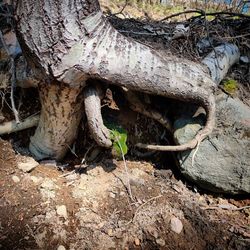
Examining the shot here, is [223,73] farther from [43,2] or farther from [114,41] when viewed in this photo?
[43,2]

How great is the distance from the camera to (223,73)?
2199mm

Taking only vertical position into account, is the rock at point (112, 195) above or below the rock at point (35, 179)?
below

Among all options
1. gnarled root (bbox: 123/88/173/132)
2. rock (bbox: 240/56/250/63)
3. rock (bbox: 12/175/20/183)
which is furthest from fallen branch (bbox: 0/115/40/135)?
rock (bbox: 240/56/250/63)

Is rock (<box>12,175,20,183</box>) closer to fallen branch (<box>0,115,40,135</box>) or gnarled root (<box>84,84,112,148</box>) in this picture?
fallen branch (<box>0,115,40,135</box>)

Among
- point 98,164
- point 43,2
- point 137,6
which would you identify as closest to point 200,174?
point 98,164

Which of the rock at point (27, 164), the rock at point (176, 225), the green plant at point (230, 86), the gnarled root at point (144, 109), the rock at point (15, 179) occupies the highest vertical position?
the green plant at point (230, 86)

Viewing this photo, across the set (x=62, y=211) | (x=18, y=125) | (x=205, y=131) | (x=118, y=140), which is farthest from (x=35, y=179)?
(x=205, y=131)

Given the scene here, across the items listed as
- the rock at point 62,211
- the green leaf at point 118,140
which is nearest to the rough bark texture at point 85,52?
the green leaf at point 118,140

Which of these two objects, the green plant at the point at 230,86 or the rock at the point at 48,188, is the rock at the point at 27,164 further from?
the green plant at the point at 230,86

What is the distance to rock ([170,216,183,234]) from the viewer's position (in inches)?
70.8

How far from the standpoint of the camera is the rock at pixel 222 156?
1985 millimetres

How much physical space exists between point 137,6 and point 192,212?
521cm

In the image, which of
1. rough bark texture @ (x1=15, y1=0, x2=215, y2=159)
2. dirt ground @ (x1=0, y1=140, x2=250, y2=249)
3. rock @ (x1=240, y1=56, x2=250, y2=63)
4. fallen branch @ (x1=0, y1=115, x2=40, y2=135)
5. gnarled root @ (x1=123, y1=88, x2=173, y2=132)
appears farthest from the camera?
rock @ (x1=240, y1=56, x2=250, y2=63)

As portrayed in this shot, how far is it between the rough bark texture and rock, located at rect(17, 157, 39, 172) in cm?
60
